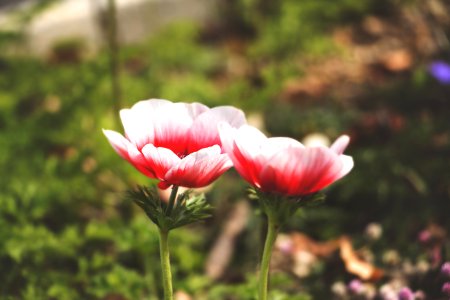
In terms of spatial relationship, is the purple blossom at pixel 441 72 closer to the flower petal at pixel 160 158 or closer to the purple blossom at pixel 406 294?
the purple blossom at pixel 406 294

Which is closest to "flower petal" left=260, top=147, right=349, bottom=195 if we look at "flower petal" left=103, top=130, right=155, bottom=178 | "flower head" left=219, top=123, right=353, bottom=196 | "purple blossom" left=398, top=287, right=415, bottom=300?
"flower head" left=219, top=123, right=353, bottom=196

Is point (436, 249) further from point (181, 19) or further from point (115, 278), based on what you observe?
point (181, 19)

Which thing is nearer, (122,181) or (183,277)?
(183,277)

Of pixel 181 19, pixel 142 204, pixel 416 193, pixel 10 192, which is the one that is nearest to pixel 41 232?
pixel 10 192

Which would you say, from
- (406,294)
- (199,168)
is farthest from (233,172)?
(199,168)

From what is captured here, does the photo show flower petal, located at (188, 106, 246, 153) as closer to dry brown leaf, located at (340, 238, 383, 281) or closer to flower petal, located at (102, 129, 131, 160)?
flower petal, located at (102, 129, 131, 160)

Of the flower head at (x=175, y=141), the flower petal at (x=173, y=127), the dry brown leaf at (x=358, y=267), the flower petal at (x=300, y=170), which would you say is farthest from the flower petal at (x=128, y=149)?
the dry brown leaf at (x=358, y=267)

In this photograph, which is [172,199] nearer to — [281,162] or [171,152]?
[171,152]
